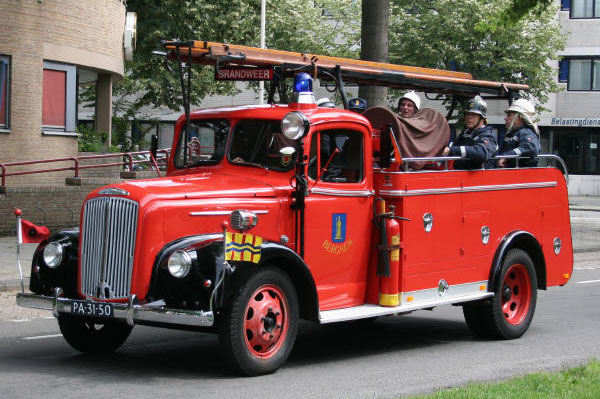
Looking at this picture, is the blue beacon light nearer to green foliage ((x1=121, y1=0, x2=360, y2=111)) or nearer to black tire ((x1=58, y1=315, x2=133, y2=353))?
black tire ((x1=58, y1=315, x2=133, y2=353))

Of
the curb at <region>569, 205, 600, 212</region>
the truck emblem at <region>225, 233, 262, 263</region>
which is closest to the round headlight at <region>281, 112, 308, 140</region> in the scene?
the truck emblem at <region>225, 233, 262, 263</region>

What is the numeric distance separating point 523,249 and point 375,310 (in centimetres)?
266

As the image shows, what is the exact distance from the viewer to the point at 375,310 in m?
9.54

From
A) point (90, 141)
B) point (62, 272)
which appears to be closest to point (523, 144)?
point (62, 272)

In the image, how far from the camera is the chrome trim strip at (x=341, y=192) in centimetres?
928

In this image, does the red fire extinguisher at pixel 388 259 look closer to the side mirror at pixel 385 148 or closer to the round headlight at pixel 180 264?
the side mirror at pixel 385 148

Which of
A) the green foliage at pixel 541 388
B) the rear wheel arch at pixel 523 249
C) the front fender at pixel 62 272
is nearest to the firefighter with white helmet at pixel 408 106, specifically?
the rear wheel arch at pixel 523 249

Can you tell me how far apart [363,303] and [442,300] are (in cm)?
94

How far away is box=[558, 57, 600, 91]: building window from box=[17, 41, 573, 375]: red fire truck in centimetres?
4114

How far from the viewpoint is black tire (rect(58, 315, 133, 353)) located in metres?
9.34

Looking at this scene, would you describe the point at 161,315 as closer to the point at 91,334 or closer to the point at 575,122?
the point at 91,334

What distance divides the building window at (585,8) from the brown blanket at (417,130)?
42.8 m

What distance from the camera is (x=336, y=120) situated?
31.2 feet

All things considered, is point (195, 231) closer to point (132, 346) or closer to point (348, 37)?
point (132, 346)
